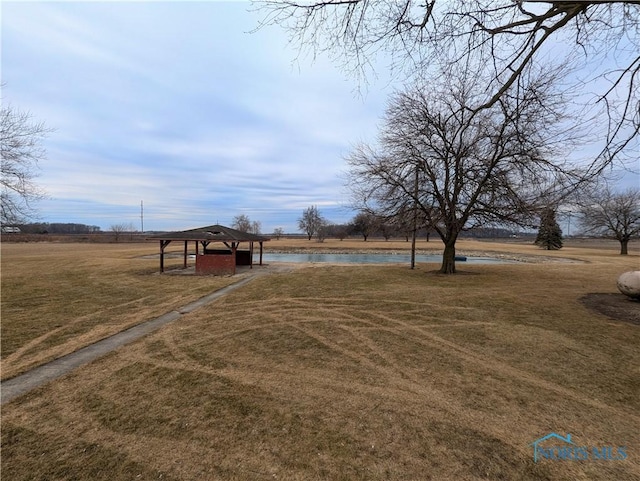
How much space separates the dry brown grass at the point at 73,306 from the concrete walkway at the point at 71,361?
243mm

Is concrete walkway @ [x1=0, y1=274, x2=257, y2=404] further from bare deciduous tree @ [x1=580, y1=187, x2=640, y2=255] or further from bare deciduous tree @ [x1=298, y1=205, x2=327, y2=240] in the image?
bare deciduous tree @ [x1=298, y1=205, x2=327, y2=240]

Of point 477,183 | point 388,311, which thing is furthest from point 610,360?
point 477,183

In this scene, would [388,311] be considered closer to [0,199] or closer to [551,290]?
[551,290]

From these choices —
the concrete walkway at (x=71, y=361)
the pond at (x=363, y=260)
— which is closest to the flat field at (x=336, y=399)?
the concrete walkway at (x=71, y=361)

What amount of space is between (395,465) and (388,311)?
228 inches

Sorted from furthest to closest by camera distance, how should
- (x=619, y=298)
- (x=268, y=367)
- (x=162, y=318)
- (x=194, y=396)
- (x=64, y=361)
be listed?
(x=619, y=298)
(x=162, y=318)
(x=64, y=361)
(x=268, y=367)
(x=194, y=396)

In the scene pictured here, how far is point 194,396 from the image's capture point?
4105mm

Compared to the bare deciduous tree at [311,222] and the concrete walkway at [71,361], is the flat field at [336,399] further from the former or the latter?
the bare deciduous tree at [311,222]

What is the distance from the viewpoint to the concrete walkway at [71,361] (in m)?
4.39

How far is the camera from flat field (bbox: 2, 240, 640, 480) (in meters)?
2.86

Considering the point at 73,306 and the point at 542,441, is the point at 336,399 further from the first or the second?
the point at 73,306
